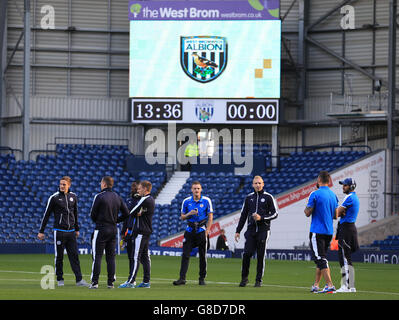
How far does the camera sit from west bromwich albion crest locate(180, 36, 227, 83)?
4253cm

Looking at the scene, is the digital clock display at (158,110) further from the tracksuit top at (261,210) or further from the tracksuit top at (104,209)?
the tracksuit top at (104,209)

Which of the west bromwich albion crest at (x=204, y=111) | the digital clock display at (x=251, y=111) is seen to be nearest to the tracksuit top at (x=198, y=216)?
the digital clock display at (x=251, y=111)

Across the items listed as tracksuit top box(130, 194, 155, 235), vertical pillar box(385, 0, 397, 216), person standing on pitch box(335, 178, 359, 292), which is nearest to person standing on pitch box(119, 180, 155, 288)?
tracksuit top box(130, 194, 155, 235)

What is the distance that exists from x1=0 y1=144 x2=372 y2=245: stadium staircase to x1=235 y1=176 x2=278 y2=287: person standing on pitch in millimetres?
23111

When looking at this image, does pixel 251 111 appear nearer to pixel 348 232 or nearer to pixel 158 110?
pixel 158 110

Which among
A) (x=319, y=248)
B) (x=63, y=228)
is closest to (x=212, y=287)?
(x=319, y=248)

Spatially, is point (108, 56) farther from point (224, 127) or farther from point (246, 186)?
point (246, 186)

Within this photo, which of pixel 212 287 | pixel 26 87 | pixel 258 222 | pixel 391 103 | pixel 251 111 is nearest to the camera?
pixel 212 287

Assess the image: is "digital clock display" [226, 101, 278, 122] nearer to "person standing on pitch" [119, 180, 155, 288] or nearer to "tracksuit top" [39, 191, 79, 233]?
"tracksuit top" [39, 191, 79, 233]

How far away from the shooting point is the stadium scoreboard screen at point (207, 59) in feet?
139

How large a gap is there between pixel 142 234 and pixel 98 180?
A: 28.1 m

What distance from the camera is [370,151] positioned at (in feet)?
139

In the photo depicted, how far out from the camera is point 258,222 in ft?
55.8

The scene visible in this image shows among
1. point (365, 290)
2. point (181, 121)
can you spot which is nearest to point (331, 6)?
point (181, 121)
